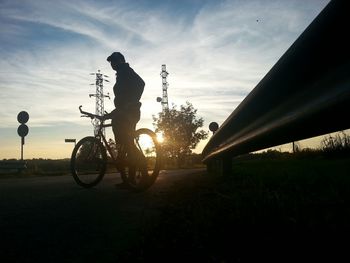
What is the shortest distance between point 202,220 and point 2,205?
2.56 meters

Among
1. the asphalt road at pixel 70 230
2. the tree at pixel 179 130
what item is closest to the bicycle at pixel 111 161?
the asphalt road at pixel 70 230

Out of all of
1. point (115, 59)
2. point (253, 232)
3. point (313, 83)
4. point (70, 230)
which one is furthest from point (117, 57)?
point (313, 83)

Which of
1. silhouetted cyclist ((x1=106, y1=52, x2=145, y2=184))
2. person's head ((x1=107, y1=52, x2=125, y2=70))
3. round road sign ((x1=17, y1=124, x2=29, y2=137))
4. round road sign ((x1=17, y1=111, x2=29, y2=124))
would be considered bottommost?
silhouetted cyclist ((x1=106, y1=52, x2=145, y2=184))

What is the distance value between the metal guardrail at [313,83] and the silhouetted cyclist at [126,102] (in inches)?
165

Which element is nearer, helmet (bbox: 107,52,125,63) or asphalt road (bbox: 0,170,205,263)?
asphalt road (bbox: 0,170,205,263)

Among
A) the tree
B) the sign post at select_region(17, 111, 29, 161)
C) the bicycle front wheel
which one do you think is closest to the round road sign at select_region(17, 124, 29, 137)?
the sign post at select_region(17, 111, 29, 161)

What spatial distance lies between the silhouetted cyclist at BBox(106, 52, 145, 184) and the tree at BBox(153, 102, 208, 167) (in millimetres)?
61579

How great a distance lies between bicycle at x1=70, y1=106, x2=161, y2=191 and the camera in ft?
21.7

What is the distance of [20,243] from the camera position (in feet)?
8.19

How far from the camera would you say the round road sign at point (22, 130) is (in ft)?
76.0

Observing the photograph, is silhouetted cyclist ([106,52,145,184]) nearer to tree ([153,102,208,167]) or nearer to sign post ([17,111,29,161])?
sign post ([17,111,29,161])

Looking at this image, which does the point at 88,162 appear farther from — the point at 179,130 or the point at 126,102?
the point at 179,130

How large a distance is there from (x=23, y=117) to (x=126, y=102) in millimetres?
19031

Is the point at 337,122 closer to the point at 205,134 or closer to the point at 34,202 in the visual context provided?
the point at 34,202
